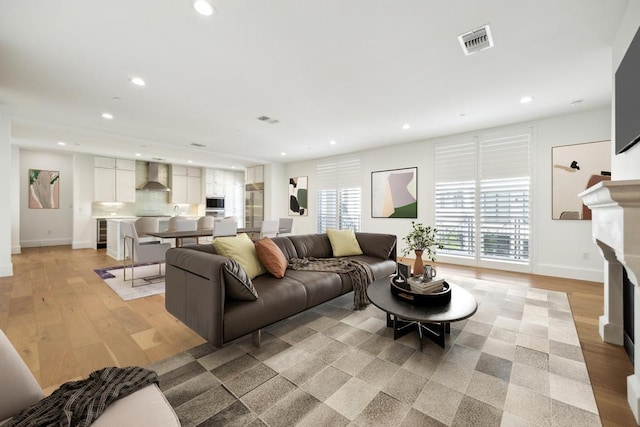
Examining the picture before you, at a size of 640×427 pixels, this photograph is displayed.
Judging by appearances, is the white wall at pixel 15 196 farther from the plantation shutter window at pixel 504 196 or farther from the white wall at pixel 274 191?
the plantation shutter window at pixel 504 196

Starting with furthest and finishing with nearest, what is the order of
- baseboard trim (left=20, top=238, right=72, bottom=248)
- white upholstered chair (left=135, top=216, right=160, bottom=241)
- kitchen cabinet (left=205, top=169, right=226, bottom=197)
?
kitchen cabinet (left=205, top=169, right=226, bottom=197) < baseboard trim (left=20, top=238, right=72, bottom=248) < white upholstered chair (left=135, top=216, right=160, bottom=241)

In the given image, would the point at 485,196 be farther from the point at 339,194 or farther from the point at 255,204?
the point at 255,204

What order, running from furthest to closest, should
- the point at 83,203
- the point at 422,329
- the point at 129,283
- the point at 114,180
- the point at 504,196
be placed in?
the point at 114,180 < the point at 83,203 < the point at 504,196 < the point at 129,283 < the point at 422,329

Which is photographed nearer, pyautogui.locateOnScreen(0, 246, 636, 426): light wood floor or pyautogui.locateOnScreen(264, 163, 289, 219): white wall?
pyautogui.locateOnScreen(0, 246, 636, 426): light wood floor

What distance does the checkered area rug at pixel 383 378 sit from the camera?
1428 mm

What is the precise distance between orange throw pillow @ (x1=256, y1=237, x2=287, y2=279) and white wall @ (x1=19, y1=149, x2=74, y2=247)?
8.13 meters

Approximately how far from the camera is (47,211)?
24.0 ft

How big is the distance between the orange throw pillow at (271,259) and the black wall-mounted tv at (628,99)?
2.73 metres

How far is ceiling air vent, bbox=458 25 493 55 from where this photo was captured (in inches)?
86.8

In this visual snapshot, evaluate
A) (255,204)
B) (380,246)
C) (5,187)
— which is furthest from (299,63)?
(255,204)

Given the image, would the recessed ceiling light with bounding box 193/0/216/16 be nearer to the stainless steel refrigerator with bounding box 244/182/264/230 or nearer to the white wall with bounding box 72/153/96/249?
the stainless steel refrigerator with bounding box 244/182/264/230

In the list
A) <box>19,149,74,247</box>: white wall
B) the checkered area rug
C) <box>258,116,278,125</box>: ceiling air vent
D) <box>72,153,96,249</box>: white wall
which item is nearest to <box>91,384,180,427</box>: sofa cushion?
the checkered area rug

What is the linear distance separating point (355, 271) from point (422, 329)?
3.04 ft

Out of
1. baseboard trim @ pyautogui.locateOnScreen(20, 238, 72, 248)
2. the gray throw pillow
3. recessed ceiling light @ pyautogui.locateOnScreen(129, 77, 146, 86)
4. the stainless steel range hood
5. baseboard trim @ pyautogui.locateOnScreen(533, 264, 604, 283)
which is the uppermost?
recessed ceiling light @ pyautogui.locateOnScreen(129, 77, 146, 86)
